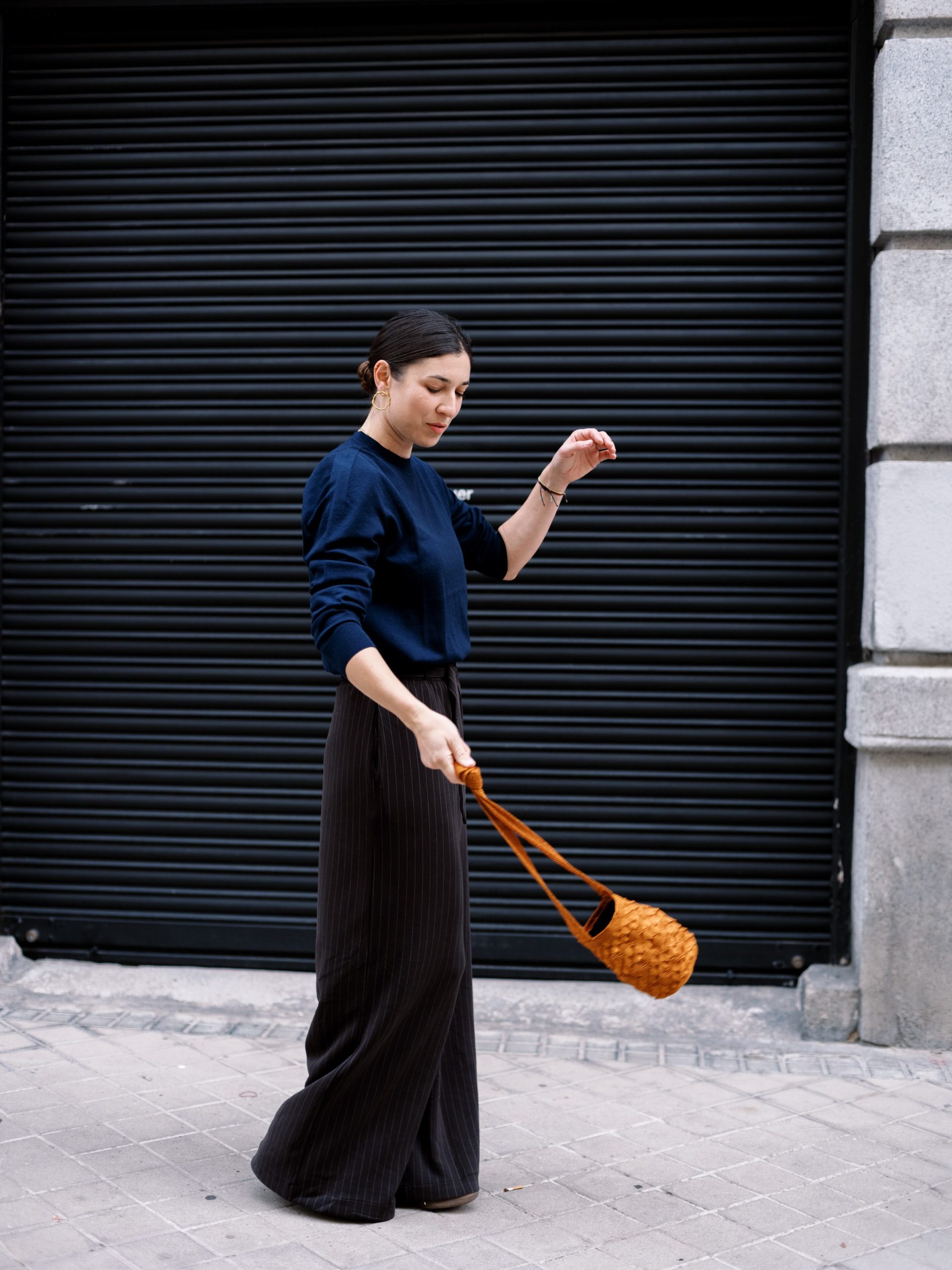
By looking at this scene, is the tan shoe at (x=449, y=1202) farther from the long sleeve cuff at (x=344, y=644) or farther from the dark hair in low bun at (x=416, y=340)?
the dark hair in low bun at (x=416, y=340)

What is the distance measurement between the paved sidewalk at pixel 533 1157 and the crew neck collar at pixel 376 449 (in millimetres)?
1873

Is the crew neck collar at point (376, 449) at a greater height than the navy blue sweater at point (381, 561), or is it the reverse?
the crew neck collar at point (376, 449)

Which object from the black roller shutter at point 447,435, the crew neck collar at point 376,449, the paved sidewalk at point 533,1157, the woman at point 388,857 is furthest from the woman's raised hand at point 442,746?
the black roller shutter at point 447,435

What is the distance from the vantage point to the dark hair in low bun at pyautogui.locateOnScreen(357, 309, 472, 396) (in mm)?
3207

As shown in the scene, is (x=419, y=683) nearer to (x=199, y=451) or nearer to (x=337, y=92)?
(x=199, y=451)

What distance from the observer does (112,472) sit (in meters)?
5.57

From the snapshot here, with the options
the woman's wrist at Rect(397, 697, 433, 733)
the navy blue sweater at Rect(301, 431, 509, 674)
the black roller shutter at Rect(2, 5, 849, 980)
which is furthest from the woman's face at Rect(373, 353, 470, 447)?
the black roller shutter at Rect(2, 5, 849, 980)

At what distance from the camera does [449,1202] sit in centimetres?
338

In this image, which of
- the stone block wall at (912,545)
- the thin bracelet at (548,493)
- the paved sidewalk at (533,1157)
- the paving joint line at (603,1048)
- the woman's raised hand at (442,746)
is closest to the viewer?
the woman's raised hand at (442,746)

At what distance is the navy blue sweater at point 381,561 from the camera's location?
3047mm

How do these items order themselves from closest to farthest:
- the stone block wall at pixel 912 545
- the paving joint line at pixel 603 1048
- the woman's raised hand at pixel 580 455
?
the woman's raised hand at pixel 580 455 → the paving joint line at pixel 603 1048 → the stone block wall at pixel 912 545

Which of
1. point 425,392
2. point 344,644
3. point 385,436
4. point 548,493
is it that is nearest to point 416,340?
point 425,392

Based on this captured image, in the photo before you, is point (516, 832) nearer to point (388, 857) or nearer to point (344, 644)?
point (388, 857)

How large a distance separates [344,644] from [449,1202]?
4.86ft
